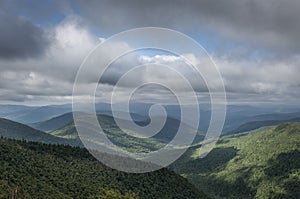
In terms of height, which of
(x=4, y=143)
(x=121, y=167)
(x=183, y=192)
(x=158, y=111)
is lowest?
(x=183, y=192)

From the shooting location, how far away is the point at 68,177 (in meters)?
131

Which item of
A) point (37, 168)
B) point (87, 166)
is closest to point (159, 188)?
point (87, 166)

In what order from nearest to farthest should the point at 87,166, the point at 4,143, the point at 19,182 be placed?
the point at 19,182
the point at 4,143
the point at 87,166

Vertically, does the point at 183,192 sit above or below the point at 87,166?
below

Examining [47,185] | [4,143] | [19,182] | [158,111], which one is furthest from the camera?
[4,143]

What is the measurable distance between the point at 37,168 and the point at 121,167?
4265 cm

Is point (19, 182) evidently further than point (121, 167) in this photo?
No

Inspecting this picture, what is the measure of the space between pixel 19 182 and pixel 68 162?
144 ft

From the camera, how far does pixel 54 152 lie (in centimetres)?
15738

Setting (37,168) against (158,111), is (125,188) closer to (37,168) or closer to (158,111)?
(37,168)

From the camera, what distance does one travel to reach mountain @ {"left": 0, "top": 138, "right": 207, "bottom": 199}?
356 feet

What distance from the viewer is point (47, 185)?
377ft

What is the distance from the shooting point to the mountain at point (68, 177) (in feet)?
356

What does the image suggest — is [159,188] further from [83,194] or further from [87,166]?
[83,194]
